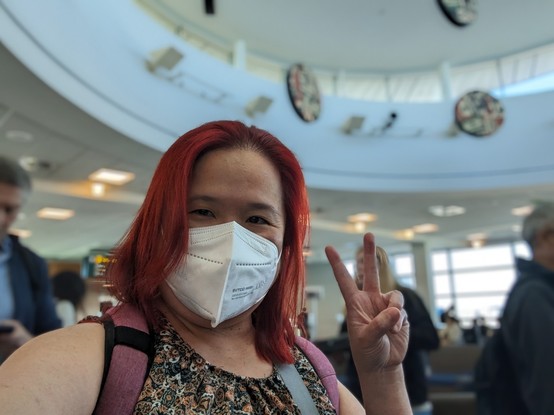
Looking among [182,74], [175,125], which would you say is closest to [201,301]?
[175,125]

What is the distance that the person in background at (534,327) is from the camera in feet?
5.77

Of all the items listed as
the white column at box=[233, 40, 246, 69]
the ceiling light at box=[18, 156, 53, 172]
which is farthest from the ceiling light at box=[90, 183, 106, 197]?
the white column at box=[233, 40, 246, 69]

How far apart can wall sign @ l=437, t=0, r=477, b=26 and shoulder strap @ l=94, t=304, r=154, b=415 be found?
7.60m

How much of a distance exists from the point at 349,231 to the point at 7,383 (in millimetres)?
12006

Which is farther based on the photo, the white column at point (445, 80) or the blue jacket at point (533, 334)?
the white column at point (445, 80)

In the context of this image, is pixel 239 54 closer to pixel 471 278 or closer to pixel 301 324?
pixel 301 324

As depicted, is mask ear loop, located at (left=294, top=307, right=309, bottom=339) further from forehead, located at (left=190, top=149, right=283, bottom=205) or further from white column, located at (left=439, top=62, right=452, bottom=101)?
white column, located at (left=439, top=62, right=452, bottom=101)

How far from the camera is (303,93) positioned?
9000 millimetres

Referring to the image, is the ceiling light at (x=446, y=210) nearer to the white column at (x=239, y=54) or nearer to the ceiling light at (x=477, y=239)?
the ceiling light at (x=477, y=239)

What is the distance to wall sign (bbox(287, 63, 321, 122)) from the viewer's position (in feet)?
28.7

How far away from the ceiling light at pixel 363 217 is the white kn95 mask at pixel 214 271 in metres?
10.6

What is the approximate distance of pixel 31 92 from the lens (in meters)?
4.84

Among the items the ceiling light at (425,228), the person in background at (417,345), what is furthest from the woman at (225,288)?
the ceiling light at (425,228)

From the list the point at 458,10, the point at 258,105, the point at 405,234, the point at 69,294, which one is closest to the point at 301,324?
the point at 69,294
